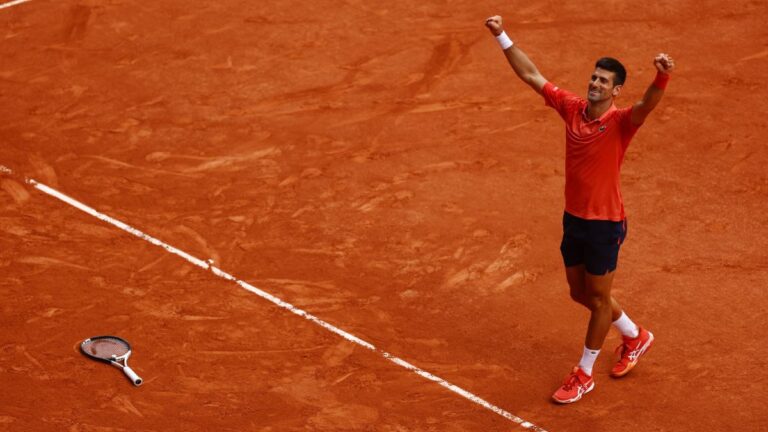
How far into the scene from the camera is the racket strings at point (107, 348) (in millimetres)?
9008

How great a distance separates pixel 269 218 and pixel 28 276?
229 cm

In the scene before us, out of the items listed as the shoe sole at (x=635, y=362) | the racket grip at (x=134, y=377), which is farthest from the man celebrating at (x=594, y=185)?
the racket grip at (x=134, y=377)

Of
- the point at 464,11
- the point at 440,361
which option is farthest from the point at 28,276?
the point at 464,11

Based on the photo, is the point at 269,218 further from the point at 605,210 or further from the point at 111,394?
the point at 605,210

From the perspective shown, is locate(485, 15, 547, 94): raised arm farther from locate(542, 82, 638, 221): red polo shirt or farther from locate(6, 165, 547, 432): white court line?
locate(6, 165, 547, 432): white court line

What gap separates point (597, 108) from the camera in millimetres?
8055

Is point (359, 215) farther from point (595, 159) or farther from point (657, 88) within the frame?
point (657, 88)

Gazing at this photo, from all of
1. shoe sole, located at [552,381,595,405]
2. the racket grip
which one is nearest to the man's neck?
shoe sole, located at [552,381,595,405]

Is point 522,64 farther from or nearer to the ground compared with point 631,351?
farther from the ground

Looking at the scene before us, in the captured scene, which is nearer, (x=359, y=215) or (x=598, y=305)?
(x=598, y=305)

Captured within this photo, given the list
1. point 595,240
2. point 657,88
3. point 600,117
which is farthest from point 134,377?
point 657,88

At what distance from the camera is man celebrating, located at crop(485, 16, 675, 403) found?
7.97 m

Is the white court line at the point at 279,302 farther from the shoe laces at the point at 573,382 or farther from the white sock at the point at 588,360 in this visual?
the white sock at the point at 588,360

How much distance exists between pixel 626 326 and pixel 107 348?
4031 mm
